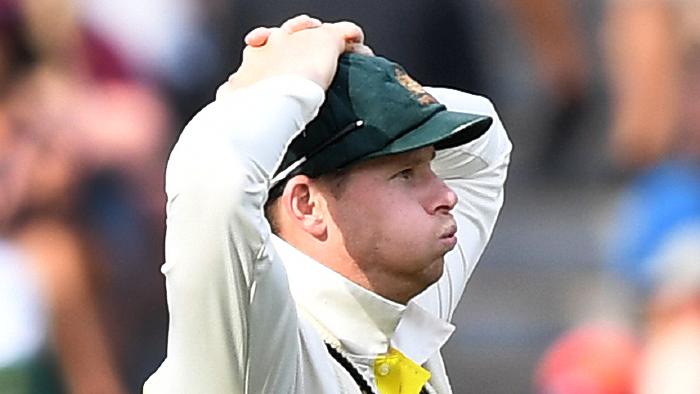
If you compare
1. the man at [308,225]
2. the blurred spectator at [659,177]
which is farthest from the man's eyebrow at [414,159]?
the blurred spectator at [659,177]

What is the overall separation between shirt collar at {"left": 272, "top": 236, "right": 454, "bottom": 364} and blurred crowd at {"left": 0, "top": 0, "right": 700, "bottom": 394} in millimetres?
2756

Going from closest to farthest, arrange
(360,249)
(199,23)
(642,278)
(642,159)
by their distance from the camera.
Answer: (360,249) < (642,278) < (642,159) < (199,23)

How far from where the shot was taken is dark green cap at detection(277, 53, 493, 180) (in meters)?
2.93

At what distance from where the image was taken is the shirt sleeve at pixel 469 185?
3479 millimetres

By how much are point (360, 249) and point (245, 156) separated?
0.37 metres

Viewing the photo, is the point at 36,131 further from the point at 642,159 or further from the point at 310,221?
the point at 310,221

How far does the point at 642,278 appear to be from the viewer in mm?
6207

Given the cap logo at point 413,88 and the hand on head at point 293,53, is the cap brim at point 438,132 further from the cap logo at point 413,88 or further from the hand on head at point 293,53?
the hand on head at point 293,53

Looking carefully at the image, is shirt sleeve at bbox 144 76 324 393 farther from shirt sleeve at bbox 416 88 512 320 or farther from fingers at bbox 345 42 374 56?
shirt sleeve at bbox 416 88 512 320

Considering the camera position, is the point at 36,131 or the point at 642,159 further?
the point at 642,159

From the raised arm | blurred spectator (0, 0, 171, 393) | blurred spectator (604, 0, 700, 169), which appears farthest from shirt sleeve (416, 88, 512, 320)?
blurred spectator (604, 0, 700, 169)

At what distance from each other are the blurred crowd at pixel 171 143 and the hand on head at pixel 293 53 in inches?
114

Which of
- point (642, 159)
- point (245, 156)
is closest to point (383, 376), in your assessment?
point (245, 156)

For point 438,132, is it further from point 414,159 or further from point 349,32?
point 349,32
